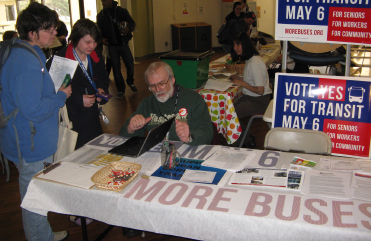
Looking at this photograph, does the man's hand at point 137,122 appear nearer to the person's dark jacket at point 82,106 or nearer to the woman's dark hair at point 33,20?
the person's dark jacket at point 82,106

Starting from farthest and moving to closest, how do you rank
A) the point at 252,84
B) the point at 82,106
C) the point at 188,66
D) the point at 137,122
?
1. the point at 252,84
2. the point at 188,66
3. the point at 82,106
4. the point at 137,122

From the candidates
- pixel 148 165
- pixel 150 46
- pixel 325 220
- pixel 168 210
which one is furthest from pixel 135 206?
pixel 150 46

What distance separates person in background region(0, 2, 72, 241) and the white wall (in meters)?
7.97

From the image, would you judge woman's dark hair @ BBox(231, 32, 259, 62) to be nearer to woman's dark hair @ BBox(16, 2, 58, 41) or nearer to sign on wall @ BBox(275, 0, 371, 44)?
sign on wall @ BBox(275, 0, 371, 44)

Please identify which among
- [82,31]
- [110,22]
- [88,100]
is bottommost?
[88,100]

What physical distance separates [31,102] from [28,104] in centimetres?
2

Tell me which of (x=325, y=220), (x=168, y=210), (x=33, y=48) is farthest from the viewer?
(x=33, y=48)

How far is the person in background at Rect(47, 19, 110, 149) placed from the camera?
238cm

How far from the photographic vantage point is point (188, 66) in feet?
11.1

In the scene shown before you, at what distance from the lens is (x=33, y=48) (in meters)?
1.86

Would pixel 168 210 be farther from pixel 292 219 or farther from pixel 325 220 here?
pixel 325 220

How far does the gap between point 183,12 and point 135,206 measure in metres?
9.26

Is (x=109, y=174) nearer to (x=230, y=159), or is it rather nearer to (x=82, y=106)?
(x=230, y=159)

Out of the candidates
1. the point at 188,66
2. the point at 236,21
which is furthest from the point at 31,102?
the point at 236,21
